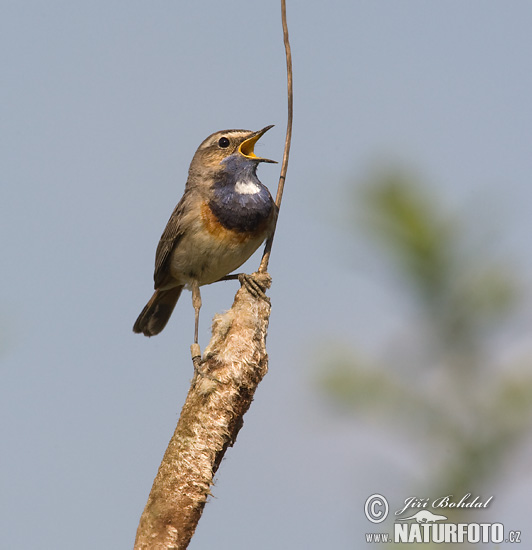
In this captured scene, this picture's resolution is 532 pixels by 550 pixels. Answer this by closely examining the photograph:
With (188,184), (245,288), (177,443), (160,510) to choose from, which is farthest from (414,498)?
(188,184)

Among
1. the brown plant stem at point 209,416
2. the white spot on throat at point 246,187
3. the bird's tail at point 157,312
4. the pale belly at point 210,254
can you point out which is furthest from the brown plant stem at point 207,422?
the bird's tail at point 157,312

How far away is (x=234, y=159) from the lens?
714cm

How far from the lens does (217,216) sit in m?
6.99

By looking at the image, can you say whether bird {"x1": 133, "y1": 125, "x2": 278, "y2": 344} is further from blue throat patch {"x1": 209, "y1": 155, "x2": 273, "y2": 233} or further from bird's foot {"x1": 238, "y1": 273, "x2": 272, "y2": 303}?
bird's foot {"x1": 238, "y1": 273, "x2": 272, "y2": 303}

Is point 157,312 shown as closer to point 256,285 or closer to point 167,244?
point 167,244

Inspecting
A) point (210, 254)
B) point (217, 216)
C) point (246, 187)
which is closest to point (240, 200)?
point (246, 187)

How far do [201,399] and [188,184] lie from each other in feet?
12.2

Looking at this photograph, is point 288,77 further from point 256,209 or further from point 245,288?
point 256,209

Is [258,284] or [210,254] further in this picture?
[210,254]

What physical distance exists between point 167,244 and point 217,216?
0.73 m

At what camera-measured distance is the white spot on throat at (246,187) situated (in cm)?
696

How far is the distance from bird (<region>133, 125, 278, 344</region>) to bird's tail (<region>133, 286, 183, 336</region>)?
0.58 metres

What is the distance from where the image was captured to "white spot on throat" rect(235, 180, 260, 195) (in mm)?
6957

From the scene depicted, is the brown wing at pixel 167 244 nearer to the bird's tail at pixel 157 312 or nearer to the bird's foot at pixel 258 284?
the bird's tail at pixel 157 312
